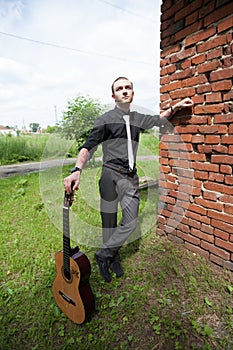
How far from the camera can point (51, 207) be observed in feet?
12.6

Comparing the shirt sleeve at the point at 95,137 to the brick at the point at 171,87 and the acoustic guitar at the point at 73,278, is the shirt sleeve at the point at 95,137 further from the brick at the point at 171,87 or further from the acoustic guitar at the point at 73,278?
the brick at the point at 171,87

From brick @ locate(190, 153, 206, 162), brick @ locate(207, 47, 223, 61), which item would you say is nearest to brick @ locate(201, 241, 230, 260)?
brick @ locate(190, 153, 206, 162)

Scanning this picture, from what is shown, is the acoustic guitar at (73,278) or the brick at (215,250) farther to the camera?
the brick at (215,250)

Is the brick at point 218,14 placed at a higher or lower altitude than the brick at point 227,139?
higher

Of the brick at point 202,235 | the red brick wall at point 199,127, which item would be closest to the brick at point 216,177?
the red brick wall at point 199,127

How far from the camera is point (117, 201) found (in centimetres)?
235

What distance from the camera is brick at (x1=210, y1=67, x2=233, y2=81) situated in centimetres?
207

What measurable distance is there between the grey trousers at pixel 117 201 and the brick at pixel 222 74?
1.20m

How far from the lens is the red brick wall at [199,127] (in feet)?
7.03

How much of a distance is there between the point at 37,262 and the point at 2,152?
415 inches

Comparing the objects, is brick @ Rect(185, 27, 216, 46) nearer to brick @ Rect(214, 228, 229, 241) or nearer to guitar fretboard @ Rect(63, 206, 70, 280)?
brick @ Rect(214, 228, 229, 241)

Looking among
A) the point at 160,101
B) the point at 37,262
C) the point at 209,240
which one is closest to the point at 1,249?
the point at 37,262

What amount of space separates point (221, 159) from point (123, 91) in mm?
1139

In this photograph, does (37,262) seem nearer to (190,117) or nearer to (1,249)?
(1,249)
